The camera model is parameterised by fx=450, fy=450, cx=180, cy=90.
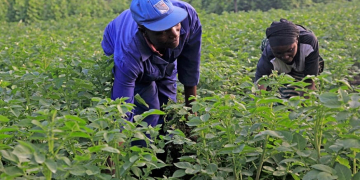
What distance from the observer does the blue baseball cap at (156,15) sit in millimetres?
2379

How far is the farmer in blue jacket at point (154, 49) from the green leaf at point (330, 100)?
100 cm

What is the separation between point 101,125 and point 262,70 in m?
1.94

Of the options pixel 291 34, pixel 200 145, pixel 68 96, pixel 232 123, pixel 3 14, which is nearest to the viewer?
pixel 232 123

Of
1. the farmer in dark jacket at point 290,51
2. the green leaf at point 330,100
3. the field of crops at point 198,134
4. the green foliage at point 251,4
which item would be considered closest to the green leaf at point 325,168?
the field of crops at point 198,134

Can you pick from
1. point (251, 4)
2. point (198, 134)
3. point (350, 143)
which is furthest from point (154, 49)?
point (251, 4)

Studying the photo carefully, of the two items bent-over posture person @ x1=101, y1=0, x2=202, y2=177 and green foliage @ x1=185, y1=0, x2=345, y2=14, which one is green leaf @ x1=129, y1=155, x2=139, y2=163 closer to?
bent-over posture person @ x1=101, y1=0, x2=202, y2=177

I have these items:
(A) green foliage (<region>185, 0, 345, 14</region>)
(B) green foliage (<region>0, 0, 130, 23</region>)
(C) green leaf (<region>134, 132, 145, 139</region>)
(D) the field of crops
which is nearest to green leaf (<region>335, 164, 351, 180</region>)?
(D) the field of crops

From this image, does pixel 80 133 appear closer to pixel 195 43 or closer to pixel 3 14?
pixel 195 43

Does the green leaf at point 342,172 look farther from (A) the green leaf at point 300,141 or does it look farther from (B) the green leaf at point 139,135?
(B) the green leaf at point 139,135

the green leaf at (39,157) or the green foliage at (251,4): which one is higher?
the green leaf at (39,157)

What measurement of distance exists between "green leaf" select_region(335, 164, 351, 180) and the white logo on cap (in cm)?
120

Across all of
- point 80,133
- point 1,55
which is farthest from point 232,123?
point 1,55

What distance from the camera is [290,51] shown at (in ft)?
10.8

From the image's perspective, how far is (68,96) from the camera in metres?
2.72
